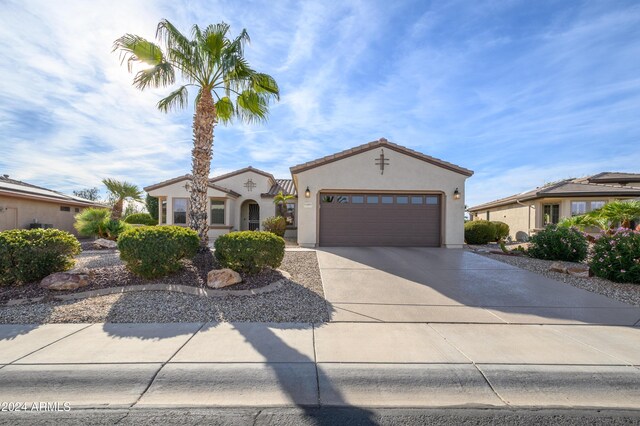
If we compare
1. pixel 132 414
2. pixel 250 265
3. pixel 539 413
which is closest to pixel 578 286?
pixel 539 413

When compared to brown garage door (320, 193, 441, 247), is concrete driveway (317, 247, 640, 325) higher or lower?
lower

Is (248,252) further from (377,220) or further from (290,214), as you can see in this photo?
(290,214)

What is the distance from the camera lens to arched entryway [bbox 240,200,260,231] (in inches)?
816

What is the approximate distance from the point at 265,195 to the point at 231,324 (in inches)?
623

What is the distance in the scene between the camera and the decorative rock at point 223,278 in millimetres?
6227

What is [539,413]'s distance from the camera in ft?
9.09

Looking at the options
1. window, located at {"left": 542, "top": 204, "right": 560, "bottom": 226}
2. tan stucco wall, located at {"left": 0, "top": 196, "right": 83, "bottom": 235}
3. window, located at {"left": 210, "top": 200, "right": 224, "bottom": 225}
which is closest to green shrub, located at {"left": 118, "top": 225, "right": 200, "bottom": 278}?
window, located at {"left": 210, "top": 200, "right": 224, "bottom": 225}

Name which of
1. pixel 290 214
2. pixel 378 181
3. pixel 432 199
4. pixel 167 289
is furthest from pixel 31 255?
pixel 290 214

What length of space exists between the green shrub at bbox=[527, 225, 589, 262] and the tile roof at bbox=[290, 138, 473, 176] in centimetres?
382

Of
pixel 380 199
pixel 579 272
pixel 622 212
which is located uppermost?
pixel 380 199

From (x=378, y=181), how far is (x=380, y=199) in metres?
0.82

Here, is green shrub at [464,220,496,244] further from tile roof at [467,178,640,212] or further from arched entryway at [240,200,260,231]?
arched entryway at [240,200,260,231]

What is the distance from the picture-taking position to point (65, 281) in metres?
6.06

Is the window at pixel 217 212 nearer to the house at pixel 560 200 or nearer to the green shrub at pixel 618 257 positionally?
the green shrub at pixel 618 257
